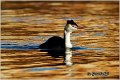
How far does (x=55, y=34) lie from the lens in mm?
23844

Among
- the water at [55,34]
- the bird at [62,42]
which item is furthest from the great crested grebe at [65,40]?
the water at [55,34]

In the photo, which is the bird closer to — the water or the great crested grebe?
the great crested grebe

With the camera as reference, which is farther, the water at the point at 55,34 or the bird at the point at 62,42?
the bird at the point at 62,42

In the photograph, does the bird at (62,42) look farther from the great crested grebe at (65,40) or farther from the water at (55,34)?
the water at (55,34)

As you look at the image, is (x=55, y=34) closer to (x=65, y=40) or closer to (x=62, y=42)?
(x=62, y=42)

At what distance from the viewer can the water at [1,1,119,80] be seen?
Result: 52.3 feet

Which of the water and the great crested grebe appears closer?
the water

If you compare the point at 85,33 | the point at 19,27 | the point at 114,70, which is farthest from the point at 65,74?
the point at 19,27

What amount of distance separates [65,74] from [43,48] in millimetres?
4384

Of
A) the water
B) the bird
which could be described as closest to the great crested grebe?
the bird

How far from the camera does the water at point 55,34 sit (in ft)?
52.3

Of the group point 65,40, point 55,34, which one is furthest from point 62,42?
point 55,34

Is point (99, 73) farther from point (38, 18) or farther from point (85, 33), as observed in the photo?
point (38, 18)

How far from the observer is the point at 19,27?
2633 centimetres
